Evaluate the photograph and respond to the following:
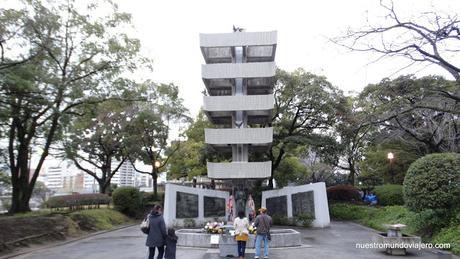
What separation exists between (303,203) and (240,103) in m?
7.53

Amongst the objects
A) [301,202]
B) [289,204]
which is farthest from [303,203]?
[289,204]

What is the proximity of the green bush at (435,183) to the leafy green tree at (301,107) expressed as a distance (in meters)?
13.5

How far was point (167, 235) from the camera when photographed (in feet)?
29.7

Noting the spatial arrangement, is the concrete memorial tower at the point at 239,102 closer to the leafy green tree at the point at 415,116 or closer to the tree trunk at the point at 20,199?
the leafy green tree at the point at 415,116

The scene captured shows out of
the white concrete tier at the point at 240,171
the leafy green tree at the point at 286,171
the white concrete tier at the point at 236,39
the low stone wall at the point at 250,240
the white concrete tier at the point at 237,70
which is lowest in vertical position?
the low stone wall at the point at 250,240

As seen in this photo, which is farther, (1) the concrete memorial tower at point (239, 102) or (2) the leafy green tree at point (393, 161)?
(2) the leafy green tree at point (393, 161)

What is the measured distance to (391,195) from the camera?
24.3 m

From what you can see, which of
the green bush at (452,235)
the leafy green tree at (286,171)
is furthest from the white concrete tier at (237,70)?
the green bush at (452,235)

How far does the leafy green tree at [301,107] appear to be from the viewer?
89.1ft

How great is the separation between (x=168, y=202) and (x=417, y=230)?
1315 centimetres

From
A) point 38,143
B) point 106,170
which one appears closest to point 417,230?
point 38,143

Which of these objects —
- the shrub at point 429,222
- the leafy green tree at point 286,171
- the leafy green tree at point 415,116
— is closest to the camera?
the shrub at point 429,222

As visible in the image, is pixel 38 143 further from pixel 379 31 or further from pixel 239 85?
pixel 379 31

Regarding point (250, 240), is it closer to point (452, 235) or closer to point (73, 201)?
point (452, 235)
